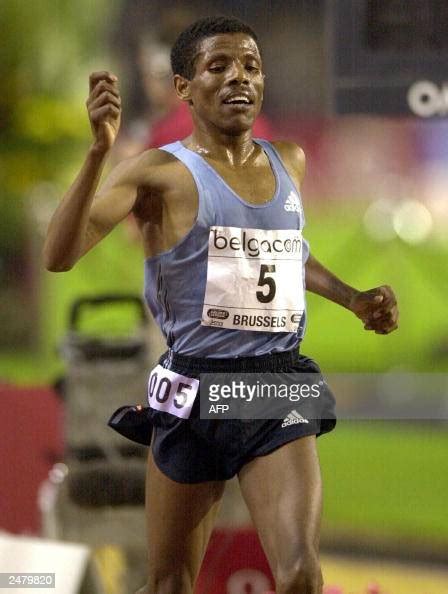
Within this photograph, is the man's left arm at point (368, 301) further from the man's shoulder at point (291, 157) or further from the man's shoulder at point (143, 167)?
the man's shoulder at point (143, 167)

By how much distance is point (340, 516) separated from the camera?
3490 mm

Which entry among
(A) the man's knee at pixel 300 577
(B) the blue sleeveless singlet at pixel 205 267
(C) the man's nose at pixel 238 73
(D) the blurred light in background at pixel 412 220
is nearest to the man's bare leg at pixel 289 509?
(A) the man's knee at pixel 300 577

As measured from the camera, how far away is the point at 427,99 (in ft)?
11.0

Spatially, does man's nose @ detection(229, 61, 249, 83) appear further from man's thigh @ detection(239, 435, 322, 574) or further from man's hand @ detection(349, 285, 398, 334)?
man's thigh @ detection(239, 435, 322, 574)

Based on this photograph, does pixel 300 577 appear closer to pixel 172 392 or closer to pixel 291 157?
pixel 172 392

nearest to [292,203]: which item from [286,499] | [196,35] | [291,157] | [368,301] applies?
[291,157]

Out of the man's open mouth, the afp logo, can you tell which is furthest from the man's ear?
the afp logo

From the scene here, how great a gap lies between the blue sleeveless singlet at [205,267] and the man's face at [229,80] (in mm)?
119

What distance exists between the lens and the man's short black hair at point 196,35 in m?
2.64

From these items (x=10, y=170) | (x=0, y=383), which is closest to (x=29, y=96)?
(x=10, y=170)

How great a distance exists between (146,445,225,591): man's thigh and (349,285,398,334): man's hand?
0.55 meters

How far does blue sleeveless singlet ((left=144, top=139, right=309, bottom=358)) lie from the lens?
2.58 m

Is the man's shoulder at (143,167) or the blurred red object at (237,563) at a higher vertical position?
the man's shoulder at (143,167)

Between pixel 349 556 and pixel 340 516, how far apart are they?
0.13 m
